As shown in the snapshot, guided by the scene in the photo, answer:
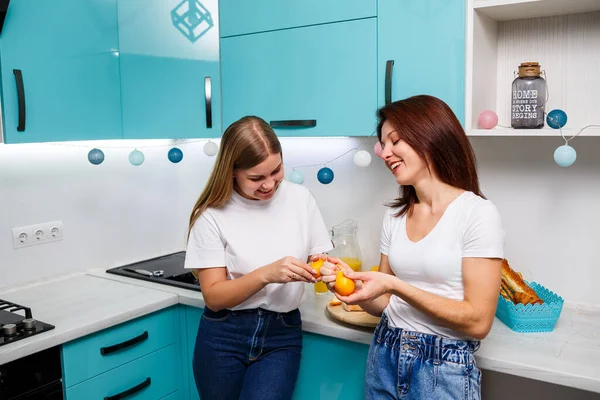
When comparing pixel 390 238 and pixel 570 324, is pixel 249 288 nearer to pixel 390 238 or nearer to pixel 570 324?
pixel 390 238

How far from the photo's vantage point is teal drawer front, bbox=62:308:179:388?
183 cm

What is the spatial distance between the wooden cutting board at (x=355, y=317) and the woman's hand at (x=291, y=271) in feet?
1.06

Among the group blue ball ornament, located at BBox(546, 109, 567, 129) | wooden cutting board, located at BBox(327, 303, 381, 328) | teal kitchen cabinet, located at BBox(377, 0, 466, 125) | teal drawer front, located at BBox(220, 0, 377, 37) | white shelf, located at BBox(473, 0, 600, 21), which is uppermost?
teal drawer front, located at BBox(220, 0, 377, 37)

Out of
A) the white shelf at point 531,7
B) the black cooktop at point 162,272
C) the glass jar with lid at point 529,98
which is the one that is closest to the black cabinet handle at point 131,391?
the black cooktop at point 162,272

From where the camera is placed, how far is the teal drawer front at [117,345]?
1.83 metres

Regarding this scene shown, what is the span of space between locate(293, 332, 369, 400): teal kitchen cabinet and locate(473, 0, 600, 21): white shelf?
3.58 ft

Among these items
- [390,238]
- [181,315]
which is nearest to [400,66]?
[390,238]

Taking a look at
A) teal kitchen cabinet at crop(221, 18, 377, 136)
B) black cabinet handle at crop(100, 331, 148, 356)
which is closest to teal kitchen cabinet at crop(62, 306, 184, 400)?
black cabinet handle at crop(100, 331, 148, 356)

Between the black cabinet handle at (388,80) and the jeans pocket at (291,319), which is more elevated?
the black cabinet handle at (388,80)

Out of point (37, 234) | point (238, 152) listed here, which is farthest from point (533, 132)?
point (37, 234)

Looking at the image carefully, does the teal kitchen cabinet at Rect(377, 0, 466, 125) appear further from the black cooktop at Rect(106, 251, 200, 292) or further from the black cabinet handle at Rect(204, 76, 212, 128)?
the black cooktop at Rect(106, 251, 200, 292)

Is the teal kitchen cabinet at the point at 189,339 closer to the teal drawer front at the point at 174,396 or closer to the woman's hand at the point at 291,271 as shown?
the teal drawer front at the point at 174,396

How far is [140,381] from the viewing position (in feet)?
6.77

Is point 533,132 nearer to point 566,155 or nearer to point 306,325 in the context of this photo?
point 566,155
